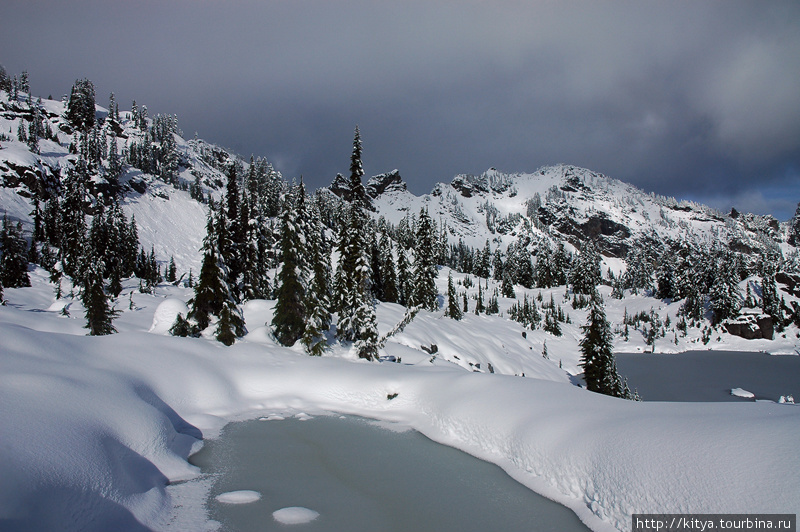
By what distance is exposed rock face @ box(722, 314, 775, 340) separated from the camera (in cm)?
9394

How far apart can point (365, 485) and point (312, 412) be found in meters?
7.66

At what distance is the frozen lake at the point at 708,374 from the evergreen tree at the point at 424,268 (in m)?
34.9

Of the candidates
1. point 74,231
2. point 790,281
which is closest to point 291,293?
point 74,231

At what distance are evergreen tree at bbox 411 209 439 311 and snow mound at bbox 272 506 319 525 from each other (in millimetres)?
51335

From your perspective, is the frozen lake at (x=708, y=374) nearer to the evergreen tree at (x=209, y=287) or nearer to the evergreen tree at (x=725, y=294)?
the evergreen tree at (x=725, y=294)

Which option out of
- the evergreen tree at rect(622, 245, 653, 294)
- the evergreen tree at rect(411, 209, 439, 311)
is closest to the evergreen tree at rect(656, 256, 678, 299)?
the evergreen tree at rect(622, 245, 653, 294)

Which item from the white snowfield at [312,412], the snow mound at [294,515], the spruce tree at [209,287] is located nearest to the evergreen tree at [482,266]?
the spruce tree at [209,287]

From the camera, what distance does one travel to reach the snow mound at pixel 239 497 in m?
9.11

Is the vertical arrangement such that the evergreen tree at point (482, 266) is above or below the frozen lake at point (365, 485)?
above

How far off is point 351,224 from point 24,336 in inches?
841

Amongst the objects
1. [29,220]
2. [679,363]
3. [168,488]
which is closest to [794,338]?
[679,363]

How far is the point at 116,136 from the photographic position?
180m

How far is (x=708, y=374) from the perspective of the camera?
71938mm

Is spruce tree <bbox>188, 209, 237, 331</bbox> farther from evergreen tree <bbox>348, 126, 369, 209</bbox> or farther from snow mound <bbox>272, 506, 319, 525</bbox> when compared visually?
snow mound <bbox>272, 506, 319, 525</bbox>
